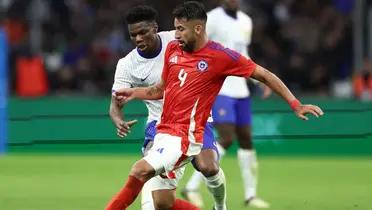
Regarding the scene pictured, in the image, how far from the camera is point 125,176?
15.6 metres

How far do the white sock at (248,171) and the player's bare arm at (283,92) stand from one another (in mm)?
3801

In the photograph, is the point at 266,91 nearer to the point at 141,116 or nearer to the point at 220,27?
the point at 220,27

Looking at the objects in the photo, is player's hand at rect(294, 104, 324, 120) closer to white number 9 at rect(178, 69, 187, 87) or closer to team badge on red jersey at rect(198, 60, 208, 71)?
team badge on red jersey at rect(198, 60, 208, 71)

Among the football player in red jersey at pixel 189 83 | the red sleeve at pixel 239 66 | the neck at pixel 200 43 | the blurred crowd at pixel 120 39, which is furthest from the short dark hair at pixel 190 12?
the blurred crowd at pixel 120 39

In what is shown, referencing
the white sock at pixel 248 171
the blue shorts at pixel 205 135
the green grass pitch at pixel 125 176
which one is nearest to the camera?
the blue shorts at pixel 205 135

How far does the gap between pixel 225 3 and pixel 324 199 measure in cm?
262

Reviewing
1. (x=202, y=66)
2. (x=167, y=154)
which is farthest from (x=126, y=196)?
(x=202, y=66)

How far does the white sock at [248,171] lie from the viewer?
12531 mm

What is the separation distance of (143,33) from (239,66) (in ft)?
2.87

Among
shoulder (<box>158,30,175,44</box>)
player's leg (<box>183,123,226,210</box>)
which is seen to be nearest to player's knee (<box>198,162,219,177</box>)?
player's leg (<box>183,123,226,210</box>)

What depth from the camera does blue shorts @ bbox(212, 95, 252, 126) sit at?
12648 millimetres

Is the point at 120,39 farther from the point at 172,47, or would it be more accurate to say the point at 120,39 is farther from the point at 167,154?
the point at 167,154

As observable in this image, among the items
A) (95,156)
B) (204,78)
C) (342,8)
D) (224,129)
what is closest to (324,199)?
(224,129)

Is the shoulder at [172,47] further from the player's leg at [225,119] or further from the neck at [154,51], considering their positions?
the player's leg at [225,119]
